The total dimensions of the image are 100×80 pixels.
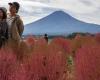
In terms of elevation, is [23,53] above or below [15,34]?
below

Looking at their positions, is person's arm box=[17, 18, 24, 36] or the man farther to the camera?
person's arm box=[17, 18, 24, 36]

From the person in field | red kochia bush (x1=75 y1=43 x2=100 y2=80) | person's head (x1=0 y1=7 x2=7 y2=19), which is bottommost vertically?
red kochia bush (x1=75 y1=43 x2=100 y2=80)

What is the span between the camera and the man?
9.64 meters

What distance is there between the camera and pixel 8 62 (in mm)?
7934

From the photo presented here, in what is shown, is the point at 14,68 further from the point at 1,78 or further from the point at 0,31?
the point at 0,31

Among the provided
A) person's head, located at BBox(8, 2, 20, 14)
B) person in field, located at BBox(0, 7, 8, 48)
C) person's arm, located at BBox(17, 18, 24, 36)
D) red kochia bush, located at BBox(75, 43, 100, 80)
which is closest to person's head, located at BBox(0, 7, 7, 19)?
person in field, located at BBox(0, 7, 8, 48)

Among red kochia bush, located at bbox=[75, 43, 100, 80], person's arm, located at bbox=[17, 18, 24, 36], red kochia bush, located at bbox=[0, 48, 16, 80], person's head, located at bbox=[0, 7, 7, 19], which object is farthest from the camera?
person's arm, located at bbox=[17, 18, 24, 36]

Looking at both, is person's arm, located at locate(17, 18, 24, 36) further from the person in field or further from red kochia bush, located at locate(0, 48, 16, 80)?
red kochia bush, located at locate(0, 48, 16, 80)

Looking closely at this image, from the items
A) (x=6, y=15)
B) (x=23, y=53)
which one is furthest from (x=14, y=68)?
(x=23, y=53)

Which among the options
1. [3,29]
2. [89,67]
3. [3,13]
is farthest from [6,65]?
[3,29]

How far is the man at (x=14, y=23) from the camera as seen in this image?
964 cm

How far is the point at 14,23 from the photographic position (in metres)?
9.94

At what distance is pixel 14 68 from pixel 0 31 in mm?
2399

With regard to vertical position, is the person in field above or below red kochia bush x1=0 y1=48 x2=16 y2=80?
above
